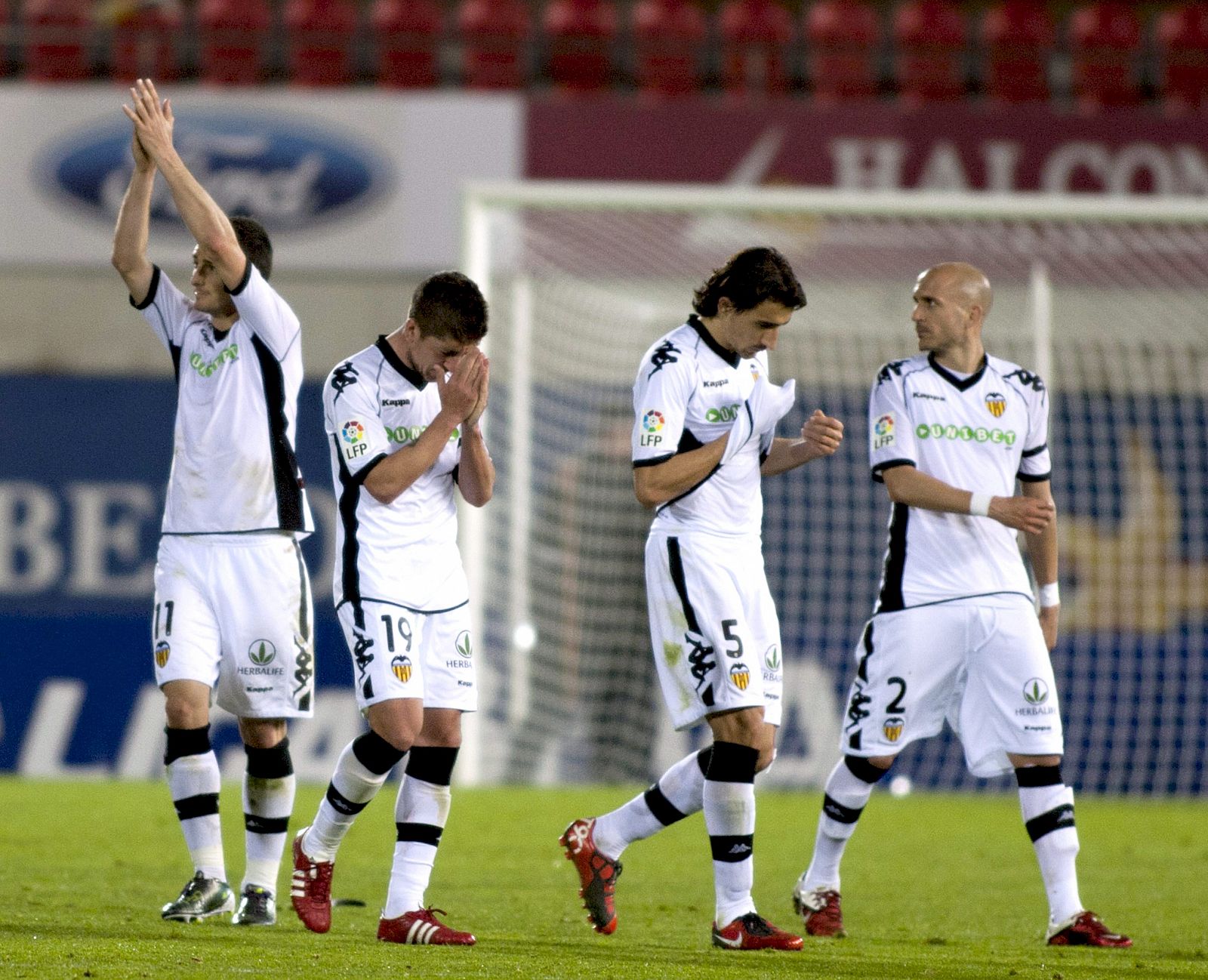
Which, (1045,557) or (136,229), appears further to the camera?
(1045,557)

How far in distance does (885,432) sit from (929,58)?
33.8 ft

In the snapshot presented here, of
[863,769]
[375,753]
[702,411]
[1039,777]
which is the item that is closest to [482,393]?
[702,411]

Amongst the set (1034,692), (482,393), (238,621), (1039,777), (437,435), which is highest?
(482,393)

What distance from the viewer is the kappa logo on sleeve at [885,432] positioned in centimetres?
561

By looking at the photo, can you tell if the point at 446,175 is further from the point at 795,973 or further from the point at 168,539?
the point at 795,973

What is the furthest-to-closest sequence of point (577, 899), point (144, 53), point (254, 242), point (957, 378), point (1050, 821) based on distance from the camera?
point (144, 53)
point (577, 899)
point (957, 378)
point (1050, 821)
point (254, 242)

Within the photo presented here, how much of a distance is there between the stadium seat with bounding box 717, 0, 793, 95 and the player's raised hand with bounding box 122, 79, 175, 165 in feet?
34.5

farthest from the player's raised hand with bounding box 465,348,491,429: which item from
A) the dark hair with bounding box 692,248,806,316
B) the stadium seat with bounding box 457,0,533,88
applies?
the stadium seat with bounding box 457,0,533,88

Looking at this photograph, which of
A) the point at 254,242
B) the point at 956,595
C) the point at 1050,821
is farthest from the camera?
the point at 956,595

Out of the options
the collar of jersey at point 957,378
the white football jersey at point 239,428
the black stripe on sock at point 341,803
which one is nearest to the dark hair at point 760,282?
the collar of jersey at point 957,378

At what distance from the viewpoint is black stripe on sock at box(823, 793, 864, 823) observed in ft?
18.2

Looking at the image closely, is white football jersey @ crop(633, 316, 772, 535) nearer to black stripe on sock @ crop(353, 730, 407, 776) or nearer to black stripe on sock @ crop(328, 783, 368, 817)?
black stripe on sock @ crop(353, 730, 407, 776)

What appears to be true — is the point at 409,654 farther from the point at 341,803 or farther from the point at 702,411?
the point at 702,411

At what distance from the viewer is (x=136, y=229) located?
5168mm
